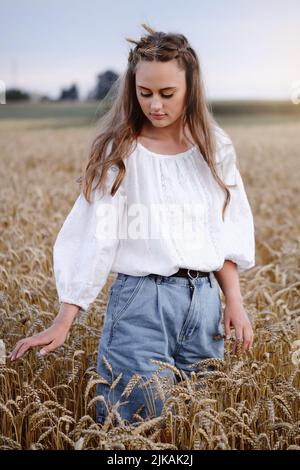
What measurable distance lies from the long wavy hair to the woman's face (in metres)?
0.04

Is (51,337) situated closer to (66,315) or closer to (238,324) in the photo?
(66,315)

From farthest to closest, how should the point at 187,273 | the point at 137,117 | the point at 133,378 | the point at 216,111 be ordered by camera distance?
1. the point at 216,111
2. the point at 137,117
3. the point at 187,273
4. the point at 133,378

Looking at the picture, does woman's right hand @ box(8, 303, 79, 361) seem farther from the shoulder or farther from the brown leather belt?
the shoulder

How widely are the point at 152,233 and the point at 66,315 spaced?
0.41 meters

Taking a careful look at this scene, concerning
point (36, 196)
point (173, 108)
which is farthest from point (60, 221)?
point (173, 108)

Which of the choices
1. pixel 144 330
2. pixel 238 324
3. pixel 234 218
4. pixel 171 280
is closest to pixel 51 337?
pixel 144 330

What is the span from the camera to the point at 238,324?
257 centimetres

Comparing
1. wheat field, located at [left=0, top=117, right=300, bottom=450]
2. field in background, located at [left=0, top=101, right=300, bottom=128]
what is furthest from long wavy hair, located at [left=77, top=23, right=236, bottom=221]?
field in background, located at [left=0, top=101, right=300, bottom=128]

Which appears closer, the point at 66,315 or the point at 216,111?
the point at 66,315

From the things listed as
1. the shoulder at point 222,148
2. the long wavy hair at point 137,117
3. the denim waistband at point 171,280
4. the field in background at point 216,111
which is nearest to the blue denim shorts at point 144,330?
the denim waistband at point 171,280

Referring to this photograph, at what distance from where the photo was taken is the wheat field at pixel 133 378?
84.6 inches

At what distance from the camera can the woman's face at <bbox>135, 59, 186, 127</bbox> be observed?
2.34m

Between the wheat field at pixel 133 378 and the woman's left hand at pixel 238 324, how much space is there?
10 cm
